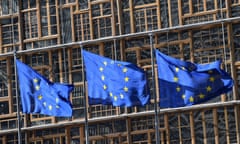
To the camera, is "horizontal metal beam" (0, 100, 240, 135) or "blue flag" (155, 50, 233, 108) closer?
"blue flag" (155, 50, 233, 108)

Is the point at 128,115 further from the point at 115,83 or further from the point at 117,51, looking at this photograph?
the point at 117,51

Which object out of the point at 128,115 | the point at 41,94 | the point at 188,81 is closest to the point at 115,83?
the point at 128,115

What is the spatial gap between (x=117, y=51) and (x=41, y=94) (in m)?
3.38

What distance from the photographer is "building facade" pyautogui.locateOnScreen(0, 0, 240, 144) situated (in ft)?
101

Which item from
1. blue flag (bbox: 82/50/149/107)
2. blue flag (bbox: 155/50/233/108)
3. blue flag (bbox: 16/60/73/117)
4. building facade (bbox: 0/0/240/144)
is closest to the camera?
blue flag (bbox: 155/50/233/108)

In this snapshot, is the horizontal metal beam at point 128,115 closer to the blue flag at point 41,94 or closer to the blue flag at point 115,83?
the blue flag at point 115,83

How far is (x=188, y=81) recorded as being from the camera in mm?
28828

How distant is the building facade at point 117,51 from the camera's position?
30672 millimetres

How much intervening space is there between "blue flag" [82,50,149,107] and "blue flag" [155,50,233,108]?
702mm

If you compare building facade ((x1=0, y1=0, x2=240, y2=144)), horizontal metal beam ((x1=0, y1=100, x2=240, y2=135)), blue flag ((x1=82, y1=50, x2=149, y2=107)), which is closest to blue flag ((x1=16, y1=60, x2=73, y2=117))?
blue flag ((x1=82, y1=50, x2=149, y2=107))

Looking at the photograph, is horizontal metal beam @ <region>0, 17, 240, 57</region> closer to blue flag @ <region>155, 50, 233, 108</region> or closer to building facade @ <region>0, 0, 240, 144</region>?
building facade @ <region>0, 0, 240, 144</region>

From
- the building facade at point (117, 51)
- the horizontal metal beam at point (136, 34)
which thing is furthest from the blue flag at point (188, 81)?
the horizontal metal beam at point (136, 34)

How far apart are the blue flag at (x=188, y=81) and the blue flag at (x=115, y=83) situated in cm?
70

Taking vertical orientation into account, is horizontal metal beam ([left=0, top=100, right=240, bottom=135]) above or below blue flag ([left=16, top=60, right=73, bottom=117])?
below
